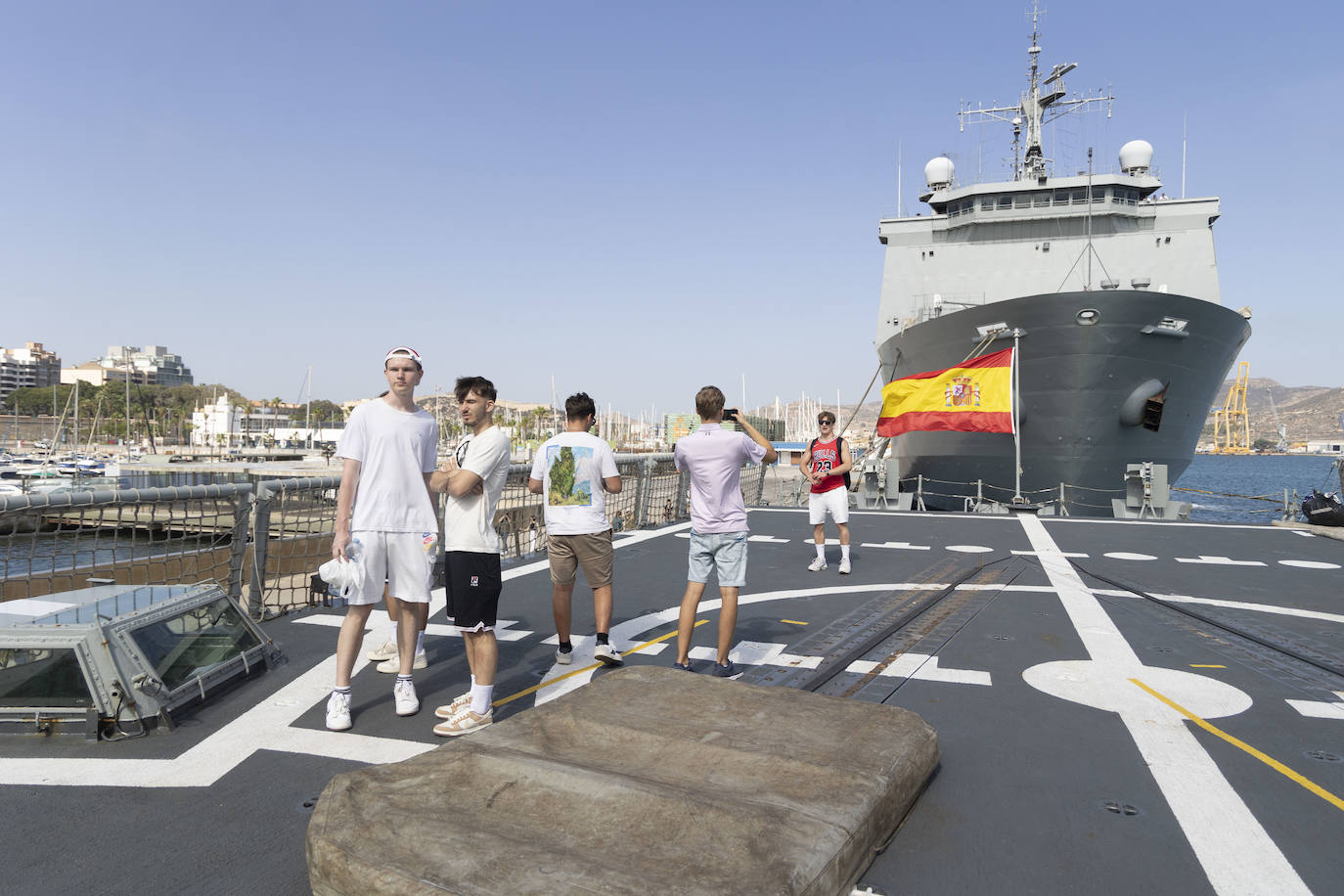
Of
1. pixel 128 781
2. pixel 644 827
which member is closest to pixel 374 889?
pixel 644 827

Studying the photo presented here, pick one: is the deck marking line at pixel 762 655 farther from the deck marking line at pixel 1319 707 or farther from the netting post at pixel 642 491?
the netting post at pixel 642 491

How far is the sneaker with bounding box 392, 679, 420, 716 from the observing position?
3.95 metres

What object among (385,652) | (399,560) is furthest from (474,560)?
(385,652)

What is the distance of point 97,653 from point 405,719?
1439 millimetres

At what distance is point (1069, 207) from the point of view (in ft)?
82.8

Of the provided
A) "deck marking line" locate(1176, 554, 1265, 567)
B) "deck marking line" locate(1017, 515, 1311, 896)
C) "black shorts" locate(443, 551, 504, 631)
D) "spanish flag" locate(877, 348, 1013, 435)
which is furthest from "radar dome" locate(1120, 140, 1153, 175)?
"black shorts" locate(443, 551, 504, 631)

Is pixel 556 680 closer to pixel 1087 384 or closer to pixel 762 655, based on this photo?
pixel 762 655

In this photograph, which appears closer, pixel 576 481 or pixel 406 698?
pixel 406 698

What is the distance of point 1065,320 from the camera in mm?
18125

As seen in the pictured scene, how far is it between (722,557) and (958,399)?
1482cm

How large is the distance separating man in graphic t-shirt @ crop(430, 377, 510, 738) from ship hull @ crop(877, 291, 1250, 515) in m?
15.4

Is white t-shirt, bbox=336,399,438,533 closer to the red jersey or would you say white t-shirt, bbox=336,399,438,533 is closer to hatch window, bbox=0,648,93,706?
hatch window, bbox=0,648,93,706

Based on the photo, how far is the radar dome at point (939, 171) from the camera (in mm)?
28141

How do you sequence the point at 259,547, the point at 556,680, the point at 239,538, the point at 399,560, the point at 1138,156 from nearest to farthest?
the point at 399,560 → the point at 556,680 → the point at 239,538 → the point at 259,547 → the point at 1138,156
